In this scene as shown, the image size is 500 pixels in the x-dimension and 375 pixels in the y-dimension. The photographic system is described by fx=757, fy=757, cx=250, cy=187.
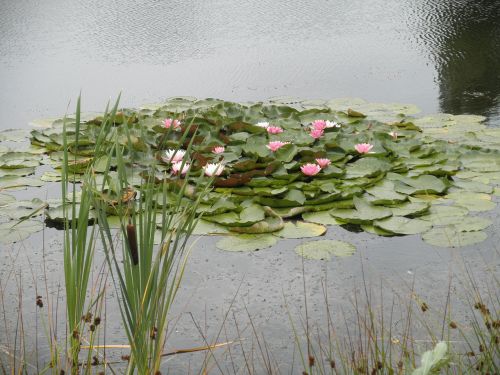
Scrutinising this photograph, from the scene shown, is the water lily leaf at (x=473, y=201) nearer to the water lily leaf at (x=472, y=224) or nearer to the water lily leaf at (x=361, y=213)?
the water lily leaf at (x=472, y=224)

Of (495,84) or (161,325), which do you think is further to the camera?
(495,84)

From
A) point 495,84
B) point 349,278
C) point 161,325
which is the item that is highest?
point 495,84

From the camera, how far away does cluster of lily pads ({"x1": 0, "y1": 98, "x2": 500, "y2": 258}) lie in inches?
115

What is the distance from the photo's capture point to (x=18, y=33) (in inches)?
298

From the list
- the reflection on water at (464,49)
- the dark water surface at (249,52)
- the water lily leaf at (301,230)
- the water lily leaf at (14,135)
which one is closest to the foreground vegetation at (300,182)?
the water lily leaf at (301,230)

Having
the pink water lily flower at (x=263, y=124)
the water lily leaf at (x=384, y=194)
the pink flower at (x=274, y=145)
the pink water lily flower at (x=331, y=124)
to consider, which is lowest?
the water lily leaf at (x=384, y=194)

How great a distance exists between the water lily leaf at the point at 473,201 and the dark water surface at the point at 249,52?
52.2 inches

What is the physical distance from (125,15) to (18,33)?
117 cm

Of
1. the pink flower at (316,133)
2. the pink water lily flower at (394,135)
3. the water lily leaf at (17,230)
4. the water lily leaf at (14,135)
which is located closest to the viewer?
the water lily leaf at (17,230)

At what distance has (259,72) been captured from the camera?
5.73 m

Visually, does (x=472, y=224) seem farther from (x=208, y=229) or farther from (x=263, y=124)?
(x=263, y=124)

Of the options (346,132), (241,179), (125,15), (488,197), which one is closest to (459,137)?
(346,132)

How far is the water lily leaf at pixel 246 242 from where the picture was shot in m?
2.78

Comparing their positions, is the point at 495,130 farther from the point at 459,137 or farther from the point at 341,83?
the point at 341,83
